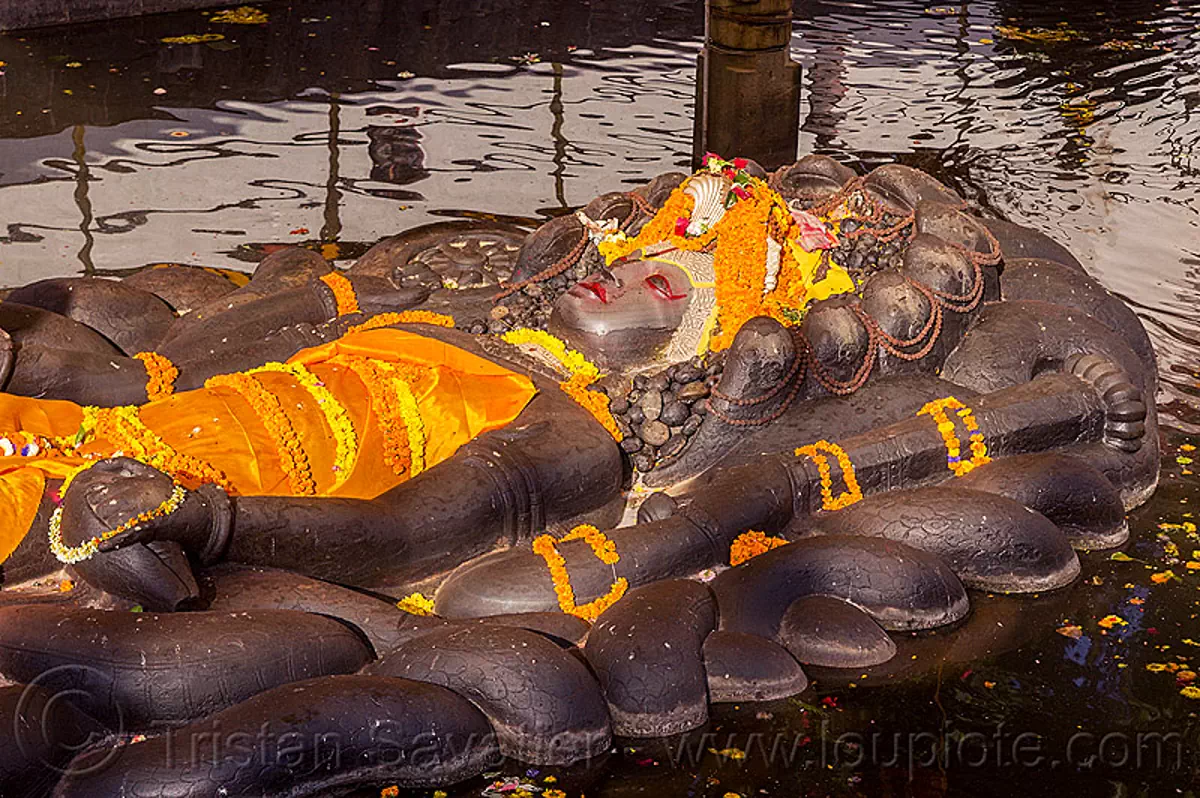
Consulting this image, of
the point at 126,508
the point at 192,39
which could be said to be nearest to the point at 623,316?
the point at 126,508

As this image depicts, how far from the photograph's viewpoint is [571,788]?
13.5 feet

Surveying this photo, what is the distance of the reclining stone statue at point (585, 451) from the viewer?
418cm

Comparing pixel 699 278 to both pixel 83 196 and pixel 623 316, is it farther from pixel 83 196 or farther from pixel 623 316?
pixel 83 196

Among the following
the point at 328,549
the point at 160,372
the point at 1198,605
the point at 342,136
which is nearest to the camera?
the point at 328,549

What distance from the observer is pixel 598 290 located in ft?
18.6

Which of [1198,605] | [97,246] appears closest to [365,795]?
[1198,605]

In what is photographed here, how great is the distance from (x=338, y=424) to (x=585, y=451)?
853mm

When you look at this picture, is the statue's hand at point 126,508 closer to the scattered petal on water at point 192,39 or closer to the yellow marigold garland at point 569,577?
the yellow marigold garland at point 569,577

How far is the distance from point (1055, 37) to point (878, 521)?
32.1 feet

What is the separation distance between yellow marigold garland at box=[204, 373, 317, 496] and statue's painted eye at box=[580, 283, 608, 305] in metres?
1.38

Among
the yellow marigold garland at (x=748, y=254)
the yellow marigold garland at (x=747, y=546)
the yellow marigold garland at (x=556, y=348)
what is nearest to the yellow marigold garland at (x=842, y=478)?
the yellow marigold garland at (x=747, y=546)

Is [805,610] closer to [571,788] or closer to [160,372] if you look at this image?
[571,788]

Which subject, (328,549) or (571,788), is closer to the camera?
(571,788)

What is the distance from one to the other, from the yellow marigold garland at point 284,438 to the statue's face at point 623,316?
4.26 feet
